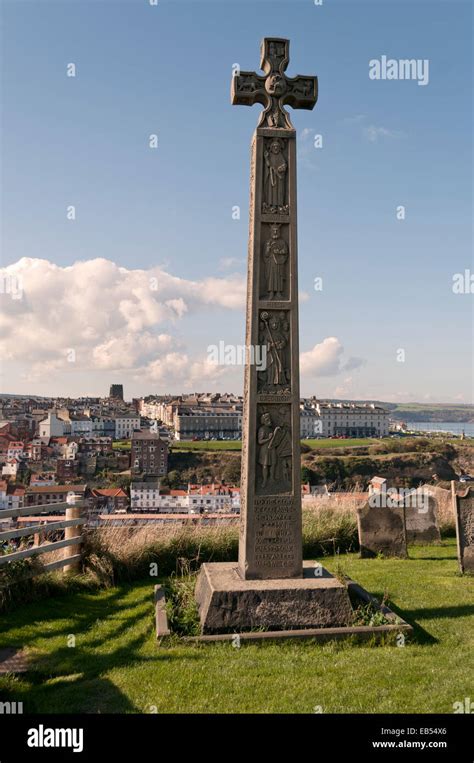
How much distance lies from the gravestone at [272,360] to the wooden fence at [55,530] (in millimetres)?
2499

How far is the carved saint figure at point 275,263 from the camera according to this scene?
7.54 meters

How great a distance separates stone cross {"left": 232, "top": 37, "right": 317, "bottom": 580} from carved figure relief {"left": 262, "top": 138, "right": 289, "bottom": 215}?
1 cm

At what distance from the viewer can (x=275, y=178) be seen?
7.67 m

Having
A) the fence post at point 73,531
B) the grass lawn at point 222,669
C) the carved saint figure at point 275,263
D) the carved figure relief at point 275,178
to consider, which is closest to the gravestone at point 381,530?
the grass lawn at point 222,669

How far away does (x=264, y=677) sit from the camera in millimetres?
5391

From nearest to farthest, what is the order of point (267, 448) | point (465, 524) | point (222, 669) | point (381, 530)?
point (222, 669), point (267, 448), point (465, 524), point (381, 530)

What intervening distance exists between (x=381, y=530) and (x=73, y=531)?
608cm

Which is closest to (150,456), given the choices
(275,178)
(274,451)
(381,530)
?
(381,530)

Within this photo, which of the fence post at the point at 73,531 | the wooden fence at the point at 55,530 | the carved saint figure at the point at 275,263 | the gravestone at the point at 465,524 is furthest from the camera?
the gravestone at the point at 465,524

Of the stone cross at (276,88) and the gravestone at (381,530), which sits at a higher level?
the stone cross at (276,88)

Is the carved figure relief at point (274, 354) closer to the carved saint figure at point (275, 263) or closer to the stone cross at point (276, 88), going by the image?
the carved saint figure at point (275, 263)

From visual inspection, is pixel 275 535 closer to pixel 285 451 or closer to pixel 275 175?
pixel 285 451

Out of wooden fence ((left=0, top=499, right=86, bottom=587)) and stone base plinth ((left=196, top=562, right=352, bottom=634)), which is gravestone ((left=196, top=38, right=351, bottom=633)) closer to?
stone base plinth ((left=196, top=562, right=352, bottom=634))
